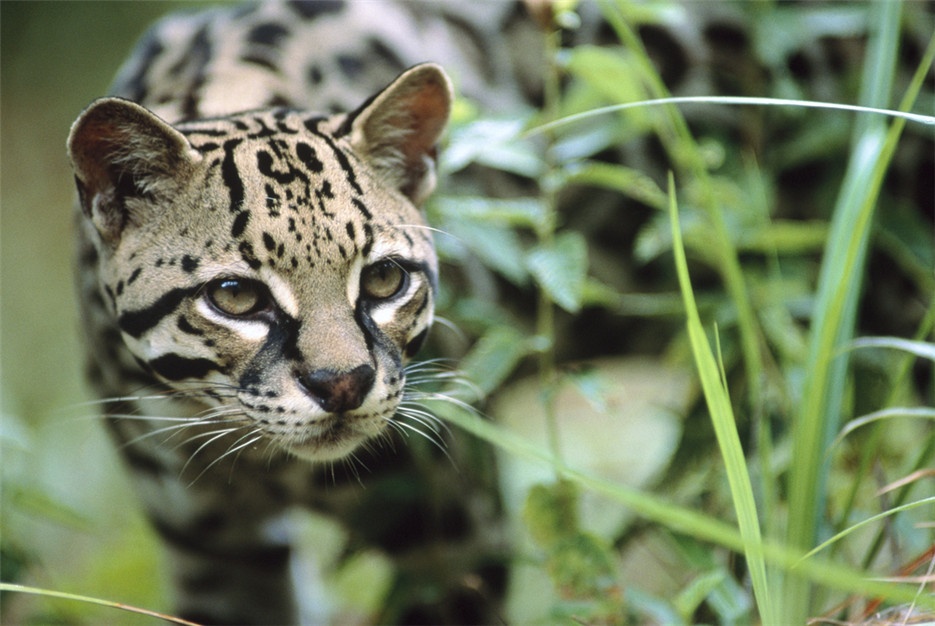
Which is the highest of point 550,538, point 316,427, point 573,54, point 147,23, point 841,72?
point 147,23

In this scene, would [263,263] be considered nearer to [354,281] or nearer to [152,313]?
[354,281]

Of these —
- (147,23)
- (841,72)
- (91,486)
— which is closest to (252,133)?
(841,72)

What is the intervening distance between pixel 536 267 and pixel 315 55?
3.38ft

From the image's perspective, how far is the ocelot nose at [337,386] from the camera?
169cm

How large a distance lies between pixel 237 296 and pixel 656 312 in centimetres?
152

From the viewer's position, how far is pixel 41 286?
18.3ft

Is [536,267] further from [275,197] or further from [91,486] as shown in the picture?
[91,486]

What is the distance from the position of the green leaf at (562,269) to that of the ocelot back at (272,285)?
0.33 metres

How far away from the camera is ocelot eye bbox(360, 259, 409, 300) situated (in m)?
1.85

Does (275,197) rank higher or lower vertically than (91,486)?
higher

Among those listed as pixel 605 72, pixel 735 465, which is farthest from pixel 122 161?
pixel 735 465

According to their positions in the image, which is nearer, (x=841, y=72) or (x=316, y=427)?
(x=316, y=427)

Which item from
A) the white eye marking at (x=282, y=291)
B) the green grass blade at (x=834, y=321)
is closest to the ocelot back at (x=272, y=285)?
the white eye marking at (x=282, y=291)

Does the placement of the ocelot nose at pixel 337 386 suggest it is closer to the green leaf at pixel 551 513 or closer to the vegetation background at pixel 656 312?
the vegetation background at pixel 656 312
